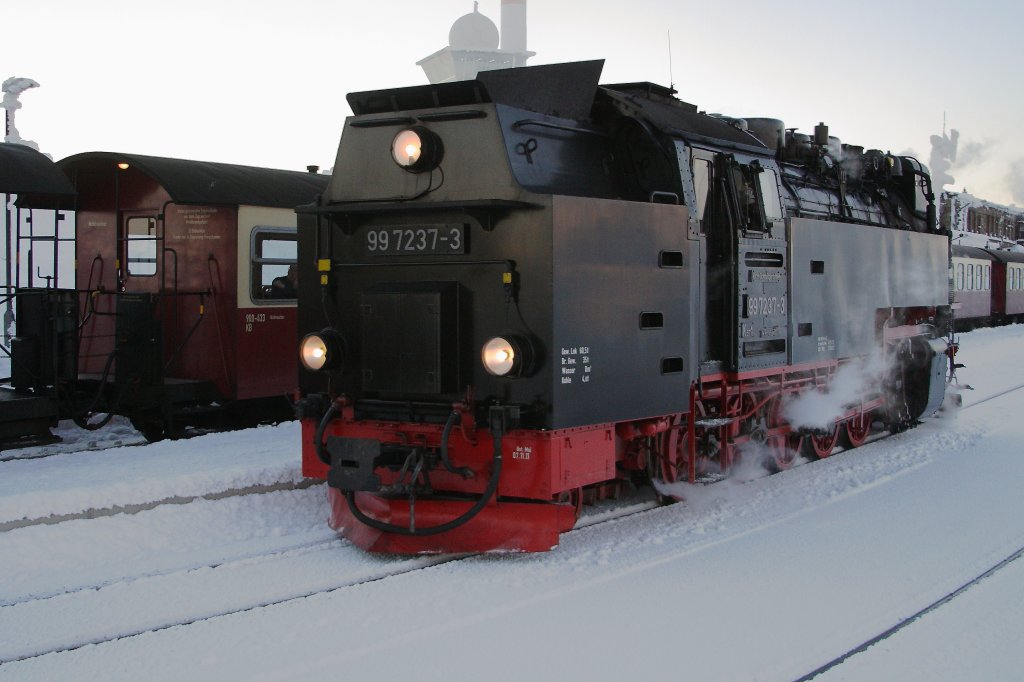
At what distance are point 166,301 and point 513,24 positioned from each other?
89.9 metres

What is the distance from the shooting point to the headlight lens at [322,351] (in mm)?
6266

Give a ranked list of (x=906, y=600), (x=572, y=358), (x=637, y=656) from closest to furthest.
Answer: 1. (x=637, y=656)
2. (x=906, y=600)
3. (x=572, y=358)

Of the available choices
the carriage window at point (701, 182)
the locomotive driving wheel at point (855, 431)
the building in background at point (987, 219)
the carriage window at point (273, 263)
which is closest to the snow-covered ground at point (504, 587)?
the locomotive driving wheel at point (855, 431)

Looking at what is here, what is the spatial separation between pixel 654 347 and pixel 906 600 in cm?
203

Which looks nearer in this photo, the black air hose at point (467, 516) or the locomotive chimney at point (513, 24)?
the black air hose at point (467, 516)

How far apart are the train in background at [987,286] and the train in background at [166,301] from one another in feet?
67.4

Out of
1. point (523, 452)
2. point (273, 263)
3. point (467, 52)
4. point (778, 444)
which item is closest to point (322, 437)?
point (523, 452)

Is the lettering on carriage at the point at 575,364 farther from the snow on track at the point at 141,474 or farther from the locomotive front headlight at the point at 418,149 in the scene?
the snow on track at the point at 141,474

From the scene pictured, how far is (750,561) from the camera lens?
5785 mm

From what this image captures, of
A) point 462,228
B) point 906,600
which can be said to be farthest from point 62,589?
point 906,600

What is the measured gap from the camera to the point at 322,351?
6.27 metres

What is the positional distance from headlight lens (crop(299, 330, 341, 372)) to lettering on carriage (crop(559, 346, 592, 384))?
4.99ft

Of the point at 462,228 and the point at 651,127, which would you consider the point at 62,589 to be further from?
the point at 651,127

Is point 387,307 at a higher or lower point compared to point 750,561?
higher
